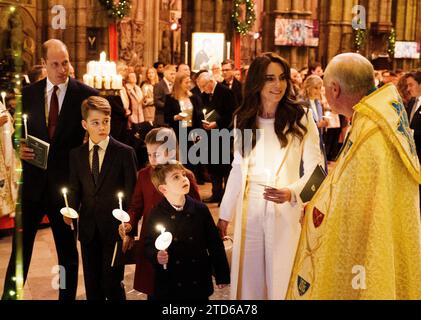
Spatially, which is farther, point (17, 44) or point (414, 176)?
point (414, 176)

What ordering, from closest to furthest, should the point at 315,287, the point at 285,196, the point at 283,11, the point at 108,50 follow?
the point at 315,287 → the point at 285,196 → the point at 108,50 → the point at 283,11

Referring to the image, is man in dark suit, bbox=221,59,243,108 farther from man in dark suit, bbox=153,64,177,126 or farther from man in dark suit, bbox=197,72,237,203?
man in dark suit, bbox=197,72,237,203

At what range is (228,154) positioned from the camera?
33.1ft

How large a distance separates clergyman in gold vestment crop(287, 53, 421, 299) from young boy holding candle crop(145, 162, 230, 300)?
37.5 inches

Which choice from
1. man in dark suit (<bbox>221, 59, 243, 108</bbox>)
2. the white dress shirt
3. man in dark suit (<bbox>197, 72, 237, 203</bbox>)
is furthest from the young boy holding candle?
man in dark suit (<bbox>221, 59, 243, 108</bbox>)

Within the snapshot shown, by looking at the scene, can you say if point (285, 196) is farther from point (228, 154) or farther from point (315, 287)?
point (228, 154)

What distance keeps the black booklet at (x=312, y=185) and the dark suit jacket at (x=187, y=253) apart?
21.7 inches

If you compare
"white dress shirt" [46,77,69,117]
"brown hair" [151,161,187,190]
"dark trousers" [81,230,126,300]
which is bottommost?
"dark trousers" [81,230,126,300]

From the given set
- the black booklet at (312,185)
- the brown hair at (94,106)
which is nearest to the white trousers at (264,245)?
the black booklet at (312,185)

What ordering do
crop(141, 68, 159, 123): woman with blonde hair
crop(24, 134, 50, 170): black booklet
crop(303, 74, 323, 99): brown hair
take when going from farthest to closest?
crop(141, 68, 159, 123): woman with blonde hair, crop(303, 74, 323, 99): brown hair, crop(24, 134, 50, 170): black booklet

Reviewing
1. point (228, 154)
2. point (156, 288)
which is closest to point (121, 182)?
point (156, 288)

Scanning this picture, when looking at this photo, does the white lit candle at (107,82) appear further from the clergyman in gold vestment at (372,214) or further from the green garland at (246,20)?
the green garland at (246,20)

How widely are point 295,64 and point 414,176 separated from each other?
19676 millimetres

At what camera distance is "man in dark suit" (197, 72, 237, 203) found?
9875 millimetres
